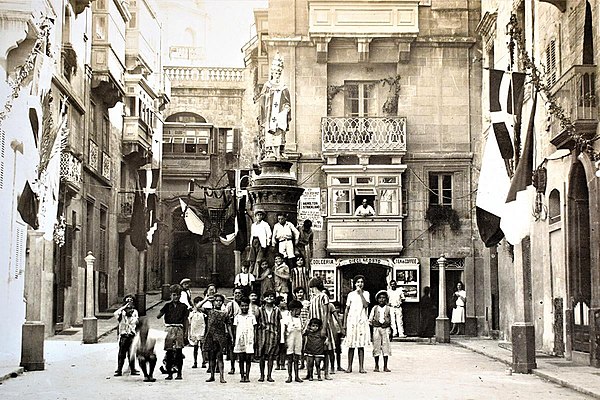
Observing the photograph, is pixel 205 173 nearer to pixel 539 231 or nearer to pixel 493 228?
pixel 539 231

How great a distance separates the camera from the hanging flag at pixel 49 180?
76.6 feet

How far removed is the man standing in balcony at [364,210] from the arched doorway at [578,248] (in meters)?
11.9

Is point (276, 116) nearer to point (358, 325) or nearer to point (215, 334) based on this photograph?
point (358, 325)

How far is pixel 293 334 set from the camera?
16.4 m

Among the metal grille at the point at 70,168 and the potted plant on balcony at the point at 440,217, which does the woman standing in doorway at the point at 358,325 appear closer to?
the metal grille at the point at 70,168

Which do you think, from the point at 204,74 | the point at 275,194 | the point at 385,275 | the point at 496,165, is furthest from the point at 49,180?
the point at 204,74

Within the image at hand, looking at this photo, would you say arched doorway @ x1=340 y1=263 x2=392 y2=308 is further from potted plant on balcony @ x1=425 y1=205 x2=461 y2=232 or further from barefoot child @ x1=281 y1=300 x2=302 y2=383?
barefoot child @ x1=281 y1=300 x2=302 y2=383

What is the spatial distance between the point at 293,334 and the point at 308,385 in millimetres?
1155

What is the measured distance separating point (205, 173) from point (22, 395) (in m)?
34.7

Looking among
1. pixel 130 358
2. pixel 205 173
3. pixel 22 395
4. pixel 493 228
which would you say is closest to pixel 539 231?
pixel 493 228

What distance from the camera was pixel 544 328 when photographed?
23.3m

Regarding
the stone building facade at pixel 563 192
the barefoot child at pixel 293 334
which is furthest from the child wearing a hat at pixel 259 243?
the stone building facade at pixel 563 192

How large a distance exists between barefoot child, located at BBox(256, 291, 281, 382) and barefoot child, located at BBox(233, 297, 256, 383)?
0.17 metres

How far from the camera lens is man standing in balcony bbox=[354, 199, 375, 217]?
3272 cm
